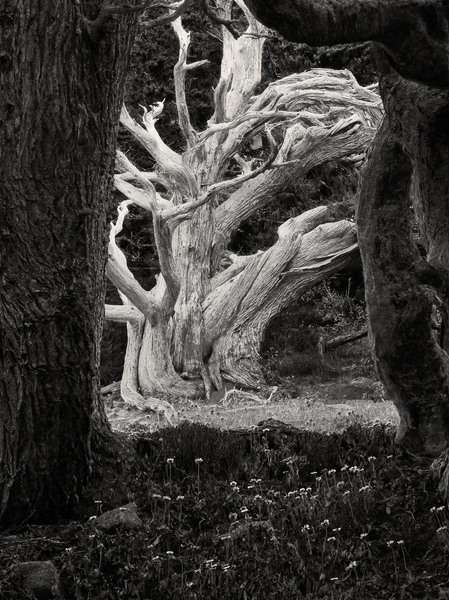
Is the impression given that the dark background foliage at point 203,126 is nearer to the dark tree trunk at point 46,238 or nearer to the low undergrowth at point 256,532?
the low undergrowth at point 256,532

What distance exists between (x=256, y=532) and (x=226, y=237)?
41.0ft

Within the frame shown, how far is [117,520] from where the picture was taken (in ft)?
18.8

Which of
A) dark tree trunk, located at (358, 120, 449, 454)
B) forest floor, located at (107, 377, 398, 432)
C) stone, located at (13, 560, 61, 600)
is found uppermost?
dark tree trunk, located at (358, 120, 449, 454)

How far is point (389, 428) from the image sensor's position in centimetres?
827

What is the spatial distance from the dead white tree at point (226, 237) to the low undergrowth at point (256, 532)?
8178 mm

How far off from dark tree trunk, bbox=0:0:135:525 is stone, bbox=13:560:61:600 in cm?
103

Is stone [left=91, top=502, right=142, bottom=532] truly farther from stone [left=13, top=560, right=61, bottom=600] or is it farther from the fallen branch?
the fallen branch

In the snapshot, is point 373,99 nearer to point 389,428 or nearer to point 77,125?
point 389,428

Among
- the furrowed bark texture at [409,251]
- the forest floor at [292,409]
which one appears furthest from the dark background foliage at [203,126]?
the furrowed bark texture at [409,251]

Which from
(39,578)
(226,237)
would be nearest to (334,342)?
(226,237)

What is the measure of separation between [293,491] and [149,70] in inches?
729

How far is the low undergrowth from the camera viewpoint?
191 inches

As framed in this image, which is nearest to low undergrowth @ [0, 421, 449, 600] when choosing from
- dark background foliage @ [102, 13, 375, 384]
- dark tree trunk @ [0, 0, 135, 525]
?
dark tree trunk @ [0, 0, 135, 525]

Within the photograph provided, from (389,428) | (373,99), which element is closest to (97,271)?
(389,428)
